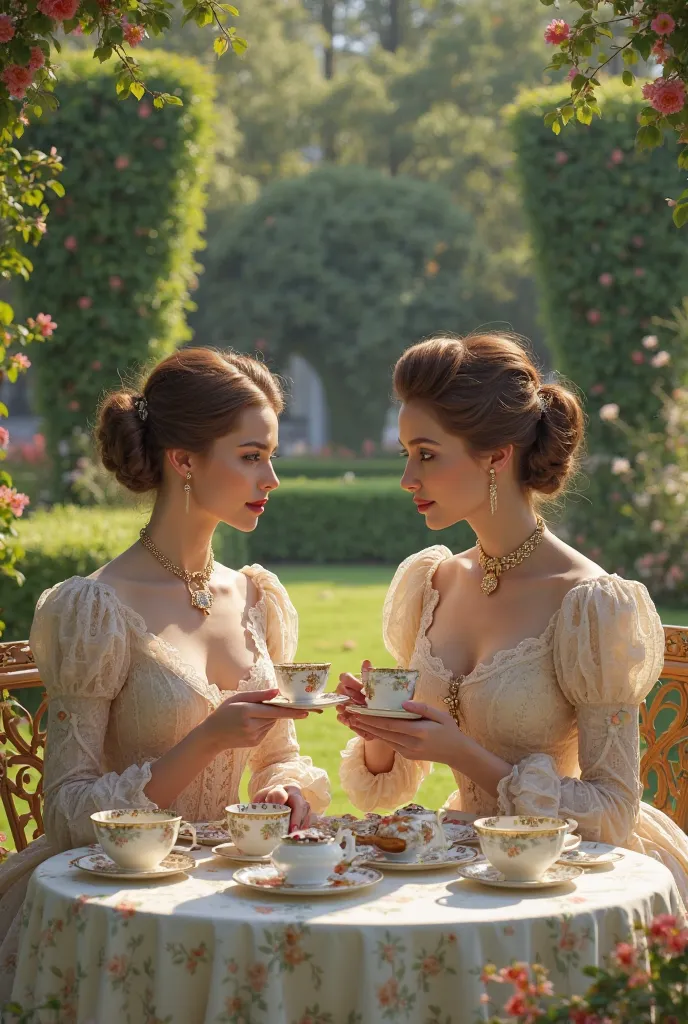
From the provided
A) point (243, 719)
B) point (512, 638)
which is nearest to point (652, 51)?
point (512, 638)

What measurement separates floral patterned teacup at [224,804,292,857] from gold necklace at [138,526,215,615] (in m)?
0.84

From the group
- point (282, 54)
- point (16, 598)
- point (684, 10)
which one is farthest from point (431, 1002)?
point (282, 54)

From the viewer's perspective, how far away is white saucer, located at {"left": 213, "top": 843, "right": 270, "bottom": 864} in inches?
114

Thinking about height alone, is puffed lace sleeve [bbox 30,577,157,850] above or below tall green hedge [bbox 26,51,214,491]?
below

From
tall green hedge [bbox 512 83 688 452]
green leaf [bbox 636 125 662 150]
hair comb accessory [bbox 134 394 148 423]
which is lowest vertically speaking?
hair comb accessory [bbox 134 394 148 423]

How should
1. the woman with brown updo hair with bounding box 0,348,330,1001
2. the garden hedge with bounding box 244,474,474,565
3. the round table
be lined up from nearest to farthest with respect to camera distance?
the round table, the woman with brown updo hair with bounding box 0,348,330,1001, the garden hedge with bounding box 244,474,474,565

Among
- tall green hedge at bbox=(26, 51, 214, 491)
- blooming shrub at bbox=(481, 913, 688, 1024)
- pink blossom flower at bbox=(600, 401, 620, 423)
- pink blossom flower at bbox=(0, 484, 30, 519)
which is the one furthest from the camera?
pink blossom flower at bbox=(600, 401, 620, 423)

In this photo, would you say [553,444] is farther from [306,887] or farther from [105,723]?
[306,887]

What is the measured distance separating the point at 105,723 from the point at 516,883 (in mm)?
1157

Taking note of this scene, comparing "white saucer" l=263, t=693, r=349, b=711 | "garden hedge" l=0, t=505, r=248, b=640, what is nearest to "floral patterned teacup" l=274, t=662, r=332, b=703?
"white saucer" l=263, t=693, r=349, b=711

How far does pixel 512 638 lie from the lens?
3490 millimetres

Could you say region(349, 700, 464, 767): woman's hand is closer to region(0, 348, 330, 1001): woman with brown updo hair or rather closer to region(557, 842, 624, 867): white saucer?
region(0, 348, 330, 1001): woman with brown updo hair

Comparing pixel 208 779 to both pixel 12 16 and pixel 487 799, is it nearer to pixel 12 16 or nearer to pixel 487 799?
pixel 487 799

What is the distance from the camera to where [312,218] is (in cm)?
3172
